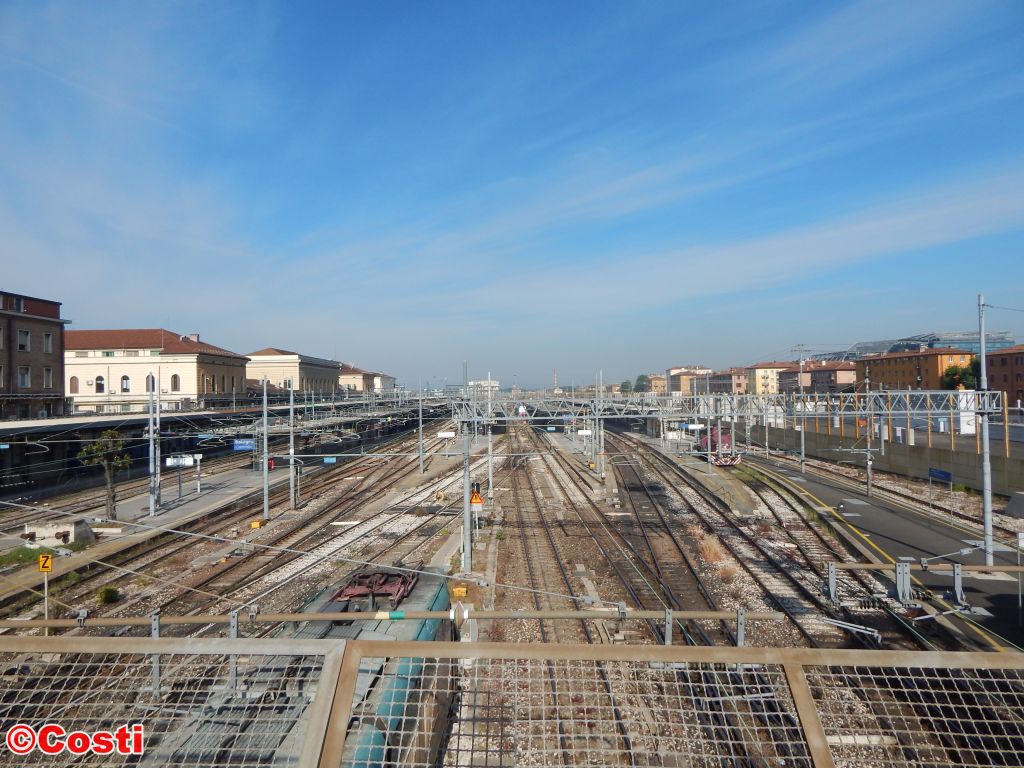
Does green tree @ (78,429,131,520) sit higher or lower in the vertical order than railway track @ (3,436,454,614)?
higher

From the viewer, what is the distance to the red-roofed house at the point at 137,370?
1780 inches

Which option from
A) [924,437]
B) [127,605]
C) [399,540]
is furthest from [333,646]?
[924,437]

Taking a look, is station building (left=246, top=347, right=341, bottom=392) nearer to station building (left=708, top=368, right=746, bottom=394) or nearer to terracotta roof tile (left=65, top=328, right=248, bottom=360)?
terracotta roof tile (left=65, top=328, right=248, bottom=360)

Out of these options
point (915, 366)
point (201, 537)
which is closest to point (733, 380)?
point (915, 366)

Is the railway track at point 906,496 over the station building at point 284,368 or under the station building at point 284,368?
under

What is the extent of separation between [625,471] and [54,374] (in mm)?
32106

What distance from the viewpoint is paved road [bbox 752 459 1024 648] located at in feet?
36.8

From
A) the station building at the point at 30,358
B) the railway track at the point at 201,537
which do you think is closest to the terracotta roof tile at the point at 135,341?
the station building at the point at 30,358

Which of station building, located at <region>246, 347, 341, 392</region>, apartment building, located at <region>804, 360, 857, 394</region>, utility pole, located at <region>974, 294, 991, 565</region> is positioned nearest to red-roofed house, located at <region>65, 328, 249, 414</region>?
station building, located at <region>246, 347, 341, 392</region>

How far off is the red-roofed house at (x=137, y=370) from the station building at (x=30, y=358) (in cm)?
959

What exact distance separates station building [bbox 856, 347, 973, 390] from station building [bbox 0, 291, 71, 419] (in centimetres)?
6178

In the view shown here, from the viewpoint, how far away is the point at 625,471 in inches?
1351

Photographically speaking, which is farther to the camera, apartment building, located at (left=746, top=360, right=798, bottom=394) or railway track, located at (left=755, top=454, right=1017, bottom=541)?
apartment building, located at (left=746, top=360, right=798, bottom=394)

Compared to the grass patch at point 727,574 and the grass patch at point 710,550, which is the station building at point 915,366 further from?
the grass patch at point 727,574
